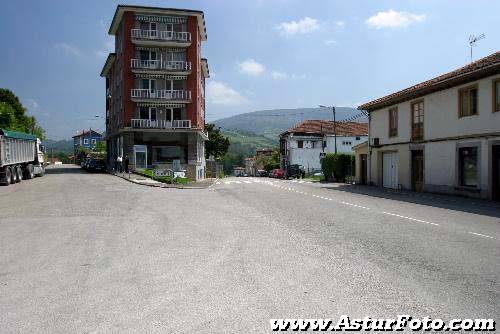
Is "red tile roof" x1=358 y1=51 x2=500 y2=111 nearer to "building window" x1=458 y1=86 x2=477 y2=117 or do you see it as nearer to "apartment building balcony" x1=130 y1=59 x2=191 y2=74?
"building window" x1=458 y1=86 x2=477 y2=117

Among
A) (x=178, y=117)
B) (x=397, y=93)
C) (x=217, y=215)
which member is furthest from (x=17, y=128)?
(x=217, y=215)

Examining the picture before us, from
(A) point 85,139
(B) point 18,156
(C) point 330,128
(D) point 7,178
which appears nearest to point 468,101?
(D) point 7,178

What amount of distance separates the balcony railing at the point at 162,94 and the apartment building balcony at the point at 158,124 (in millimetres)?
2514

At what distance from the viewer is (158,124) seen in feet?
151

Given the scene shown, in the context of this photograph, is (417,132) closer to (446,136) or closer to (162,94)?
(446,136)

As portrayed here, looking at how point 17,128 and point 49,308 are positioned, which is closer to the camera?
point 49,308

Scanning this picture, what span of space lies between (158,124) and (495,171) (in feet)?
110

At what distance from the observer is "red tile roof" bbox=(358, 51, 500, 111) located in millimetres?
19984

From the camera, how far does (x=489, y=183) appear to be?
19.9 meters

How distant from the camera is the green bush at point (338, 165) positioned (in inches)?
1624

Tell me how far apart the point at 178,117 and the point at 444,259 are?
141ft

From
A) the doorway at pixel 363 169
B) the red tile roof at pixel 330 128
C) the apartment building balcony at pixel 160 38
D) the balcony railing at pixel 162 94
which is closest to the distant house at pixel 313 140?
the red tile roof at pixel 330 128

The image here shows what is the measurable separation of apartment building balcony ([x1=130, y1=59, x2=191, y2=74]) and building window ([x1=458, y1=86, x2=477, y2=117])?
101 ft

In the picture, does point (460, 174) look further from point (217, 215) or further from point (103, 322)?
point (103, 322)
